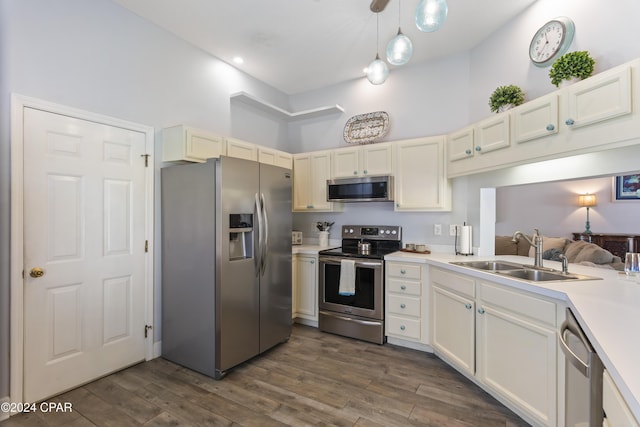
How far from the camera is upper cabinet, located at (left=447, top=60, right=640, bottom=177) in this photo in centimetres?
156

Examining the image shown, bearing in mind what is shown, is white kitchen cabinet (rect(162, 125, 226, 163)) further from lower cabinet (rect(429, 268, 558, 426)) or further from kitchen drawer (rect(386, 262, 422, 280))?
lower cabinet (rect(429, 268, 558, 426))

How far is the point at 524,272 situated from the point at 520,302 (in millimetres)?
543

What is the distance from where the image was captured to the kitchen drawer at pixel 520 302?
1652 millimetres

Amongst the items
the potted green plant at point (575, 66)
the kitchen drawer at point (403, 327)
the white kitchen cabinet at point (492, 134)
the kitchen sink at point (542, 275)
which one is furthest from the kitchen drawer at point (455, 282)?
the potted green plant at point (575, 66)

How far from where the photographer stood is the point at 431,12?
164 centimetres

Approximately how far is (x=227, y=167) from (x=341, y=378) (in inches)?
77.2

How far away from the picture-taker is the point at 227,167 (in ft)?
7.84

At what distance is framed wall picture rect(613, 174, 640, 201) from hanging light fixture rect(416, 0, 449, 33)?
1.72 meters

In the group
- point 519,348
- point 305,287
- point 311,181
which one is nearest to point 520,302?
point 519,348

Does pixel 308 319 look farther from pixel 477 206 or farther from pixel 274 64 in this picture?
pixel 274 64

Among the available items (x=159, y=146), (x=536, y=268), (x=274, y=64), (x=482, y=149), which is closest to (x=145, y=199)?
(x=159, y=146)

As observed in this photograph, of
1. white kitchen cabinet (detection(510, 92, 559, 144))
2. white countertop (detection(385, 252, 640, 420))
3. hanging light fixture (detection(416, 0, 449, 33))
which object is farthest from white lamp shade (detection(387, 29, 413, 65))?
white countertop (detection(385, 252, 640, 420))

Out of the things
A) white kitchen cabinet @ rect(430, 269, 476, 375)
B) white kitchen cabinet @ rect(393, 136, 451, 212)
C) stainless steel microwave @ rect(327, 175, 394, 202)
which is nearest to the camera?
white kitchen cabinet @ rect(430, 269, 476, 375)

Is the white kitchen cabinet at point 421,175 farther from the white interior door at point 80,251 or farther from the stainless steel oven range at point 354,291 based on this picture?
the white interior door at point 80,251
